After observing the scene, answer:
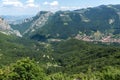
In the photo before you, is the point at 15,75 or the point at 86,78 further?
the point at 86,78

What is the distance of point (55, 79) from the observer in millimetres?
165250

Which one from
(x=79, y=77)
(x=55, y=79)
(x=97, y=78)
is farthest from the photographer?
(x=79, y=77)


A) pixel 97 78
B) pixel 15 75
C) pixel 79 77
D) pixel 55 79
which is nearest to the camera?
→ pixel 15 75

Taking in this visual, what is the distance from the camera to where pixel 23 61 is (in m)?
115

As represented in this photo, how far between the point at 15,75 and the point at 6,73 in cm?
708

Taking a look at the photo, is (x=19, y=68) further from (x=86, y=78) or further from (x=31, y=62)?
(x=86, y=78)

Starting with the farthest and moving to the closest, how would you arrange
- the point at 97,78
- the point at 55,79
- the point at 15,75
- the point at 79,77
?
the point at 79,77
the point at 97,78
the point at 55,79
the point at 15,75

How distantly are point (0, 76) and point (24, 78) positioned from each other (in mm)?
10105

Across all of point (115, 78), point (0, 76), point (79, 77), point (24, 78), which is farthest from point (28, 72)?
point (79, 77)

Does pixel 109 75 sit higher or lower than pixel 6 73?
lower

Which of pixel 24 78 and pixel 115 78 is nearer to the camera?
pixel 24 78

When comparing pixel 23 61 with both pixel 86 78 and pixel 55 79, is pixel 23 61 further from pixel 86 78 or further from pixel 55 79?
pixel 86 78

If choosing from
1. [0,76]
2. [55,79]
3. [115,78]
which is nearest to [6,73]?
[0,76]

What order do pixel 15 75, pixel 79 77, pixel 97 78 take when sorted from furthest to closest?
pixel 79 77, pixel 97 78, pixel 15 75
